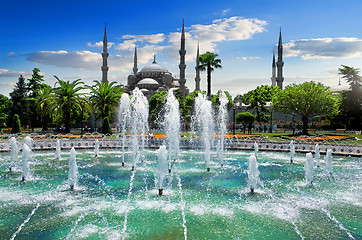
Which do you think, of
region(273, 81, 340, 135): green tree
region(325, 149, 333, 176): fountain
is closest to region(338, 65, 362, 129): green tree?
region(273, 81, 340, 135): green tree

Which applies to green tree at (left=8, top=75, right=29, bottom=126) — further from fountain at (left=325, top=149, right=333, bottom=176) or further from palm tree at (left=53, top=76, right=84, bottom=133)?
fountain at (left=325, top=149, right=333, bottom=176)

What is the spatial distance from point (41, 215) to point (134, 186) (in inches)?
124

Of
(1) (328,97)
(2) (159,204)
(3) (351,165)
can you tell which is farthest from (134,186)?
(1) (328,97)

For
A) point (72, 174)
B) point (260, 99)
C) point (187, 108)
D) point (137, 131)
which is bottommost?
point (72, 174)

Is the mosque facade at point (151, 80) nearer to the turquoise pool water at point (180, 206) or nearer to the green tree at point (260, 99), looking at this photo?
the green tree at point (260, 99)

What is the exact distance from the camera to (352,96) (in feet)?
122

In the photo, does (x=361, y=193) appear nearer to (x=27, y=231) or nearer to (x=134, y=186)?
(x=134, y=186)

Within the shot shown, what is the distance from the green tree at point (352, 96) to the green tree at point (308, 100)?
7.13 metres

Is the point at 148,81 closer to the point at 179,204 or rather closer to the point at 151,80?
the point at 151,80

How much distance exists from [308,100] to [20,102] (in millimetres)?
37167

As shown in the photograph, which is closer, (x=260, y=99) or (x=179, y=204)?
(x=179, y=204)

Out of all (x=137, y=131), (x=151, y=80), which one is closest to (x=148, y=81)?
(x=151, y=80)

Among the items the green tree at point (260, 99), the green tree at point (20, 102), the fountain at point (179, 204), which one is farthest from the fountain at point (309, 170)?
the green tree at point (20, 102)

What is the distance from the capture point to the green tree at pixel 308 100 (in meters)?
30.2
